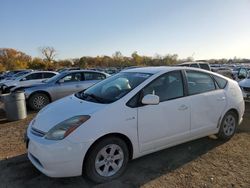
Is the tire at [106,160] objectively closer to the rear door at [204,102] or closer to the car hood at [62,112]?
the car hood at [62,112]

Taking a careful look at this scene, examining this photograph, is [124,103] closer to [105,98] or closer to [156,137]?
[105,98]

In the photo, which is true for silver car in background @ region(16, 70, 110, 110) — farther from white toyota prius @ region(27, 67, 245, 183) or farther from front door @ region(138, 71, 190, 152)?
front door @ region(138, 71, 190, 152)

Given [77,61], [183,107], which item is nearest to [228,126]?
[183,107]

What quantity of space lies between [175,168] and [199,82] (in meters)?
1.69

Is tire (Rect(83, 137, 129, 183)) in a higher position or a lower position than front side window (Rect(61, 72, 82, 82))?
lower

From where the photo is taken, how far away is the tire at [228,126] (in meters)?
5.06

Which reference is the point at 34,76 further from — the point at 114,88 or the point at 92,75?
the point at 114,88

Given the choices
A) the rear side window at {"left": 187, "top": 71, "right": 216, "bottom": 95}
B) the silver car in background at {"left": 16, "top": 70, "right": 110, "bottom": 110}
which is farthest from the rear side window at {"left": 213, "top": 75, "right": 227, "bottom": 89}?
the silver car in background at {"left": 16, "top": 70, "right": 110, "bottom": 110}

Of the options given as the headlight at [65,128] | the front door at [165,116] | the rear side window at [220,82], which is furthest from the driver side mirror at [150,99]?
the rear side window at [220,82]

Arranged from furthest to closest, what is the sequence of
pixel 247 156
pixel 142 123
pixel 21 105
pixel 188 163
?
1. pixel 21 105
2. pixel 247 156
3. pixel 188 163
4. pixel 142 123

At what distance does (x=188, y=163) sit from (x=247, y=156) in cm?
116

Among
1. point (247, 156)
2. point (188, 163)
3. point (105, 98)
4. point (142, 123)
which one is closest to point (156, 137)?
point (142, 123)

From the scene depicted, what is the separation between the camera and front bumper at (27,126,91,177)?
128 inches

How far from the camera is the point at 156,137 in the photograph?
3969 millimetres
